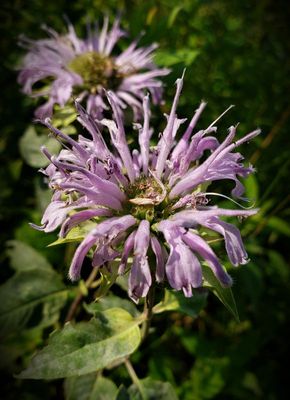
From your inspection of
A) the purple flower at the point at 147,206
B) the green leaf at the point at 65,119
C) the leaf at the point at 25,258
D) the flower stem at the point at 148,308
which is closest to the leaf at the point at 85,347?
the flower stem at the point at 148,308

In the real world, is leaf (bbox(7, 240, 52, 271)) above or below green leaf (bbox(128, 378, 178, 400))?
above

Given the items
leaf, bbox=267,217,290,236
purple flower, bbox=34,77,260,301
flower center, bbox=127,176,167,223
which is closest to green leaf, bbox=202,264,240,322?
purple flower, bbox=34,77,260,301

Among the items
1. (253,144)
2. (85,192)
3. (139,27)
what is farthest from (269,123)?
(85,192)

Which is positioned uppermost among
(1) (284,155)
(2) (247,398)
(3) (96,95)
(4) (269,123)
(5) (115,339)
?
(3) (96,95)

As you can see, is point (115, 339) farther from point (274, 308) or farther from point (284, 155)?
point (284, 155)

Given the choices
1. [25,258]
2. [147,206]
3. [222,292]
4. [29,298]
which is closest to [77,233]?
[147,206]

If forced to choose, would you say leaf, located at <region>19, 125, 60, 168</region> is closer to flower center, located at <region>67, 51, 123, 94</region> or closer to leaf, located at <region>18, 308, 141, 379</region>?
flower center, located at <region>67, 51, 123, 94</region>
